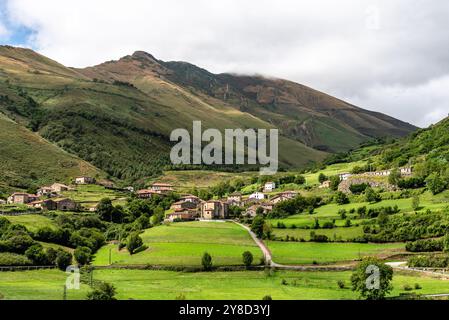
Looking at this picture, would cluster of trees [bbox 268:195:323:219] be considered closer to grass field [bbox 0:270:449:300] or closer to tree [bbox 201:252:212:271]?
tree [bbox 201:252:212:271]

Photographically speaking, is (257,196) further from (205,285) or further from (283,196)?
(205,285)

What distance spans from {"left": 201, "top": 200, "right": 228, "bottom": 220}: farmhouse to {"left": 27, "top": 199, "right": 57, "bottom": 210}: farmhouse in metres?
39.2

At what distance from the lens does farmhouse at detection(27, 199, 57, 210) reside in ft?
519

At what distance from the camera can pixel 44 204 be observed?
159m

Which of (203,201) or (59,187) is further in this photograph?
(59,187)

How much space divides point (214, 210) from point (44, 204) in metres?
44.1

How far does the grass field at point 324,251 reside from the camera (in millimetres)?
104688

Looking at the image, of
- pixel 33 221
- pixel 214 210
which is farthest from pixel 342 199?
pixel 33 221

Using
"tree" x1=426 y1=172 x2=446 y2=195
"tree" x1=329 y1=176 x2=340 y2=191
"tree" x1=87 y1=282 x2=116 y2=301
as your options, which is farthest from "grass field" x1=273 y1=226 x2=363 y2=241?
"tree" x1=87 y1=282 x2=116 y2=301

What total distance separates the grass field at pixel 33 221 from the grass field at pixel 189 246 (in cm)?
1427

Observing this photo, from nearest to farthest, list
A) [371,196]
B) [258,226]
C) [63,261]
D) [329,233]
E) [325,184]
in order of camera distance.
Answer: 1. [63,261]
2. [329,233]
3. [258,226]
4. [371,196]
5. [325,184]

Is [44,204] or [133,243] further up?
[44,204]
